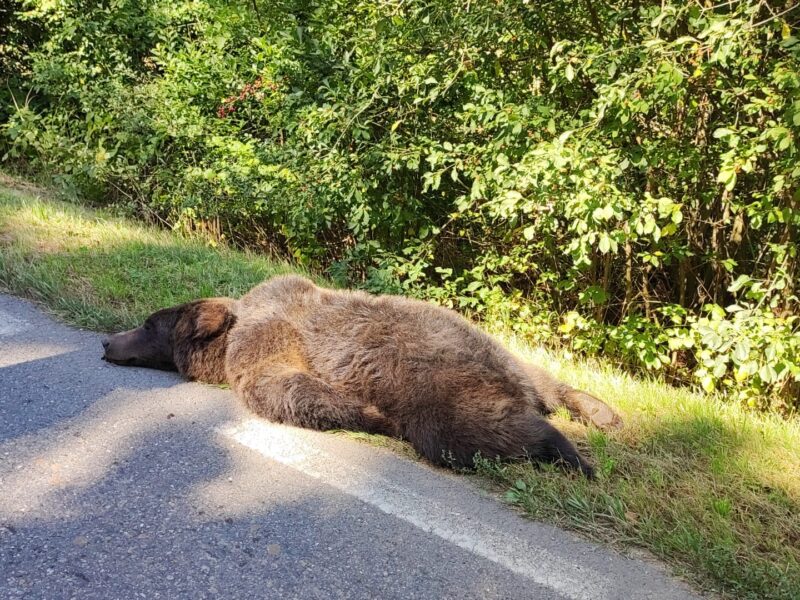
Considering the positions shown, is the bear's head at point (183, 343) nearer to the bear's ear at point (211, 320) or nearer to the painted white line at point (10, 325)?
the bear's ear at point (211, 320)

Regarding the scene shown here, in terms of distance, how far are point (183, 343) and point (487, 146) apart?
3618mm

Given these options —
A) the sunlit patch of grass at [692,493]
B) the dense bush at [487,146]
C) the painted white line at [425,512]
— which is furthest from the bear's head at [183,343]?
the dense bush at [487,146]

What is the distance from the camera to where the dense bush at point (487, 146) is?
563cm

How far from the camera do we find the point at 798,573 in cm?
286

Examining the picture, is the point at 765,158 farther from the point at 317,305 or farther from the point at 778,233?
the point at 317,305

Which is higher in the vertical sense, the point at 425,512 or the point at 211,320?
the point at 211,320

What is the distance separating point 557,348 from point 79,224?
18.8ft

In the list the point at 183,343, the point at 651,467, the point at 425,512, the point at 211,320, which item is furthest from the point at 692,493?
the point at 183,343

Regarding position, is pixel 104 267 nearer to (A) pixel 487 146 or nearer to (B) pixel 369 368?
(B) pixel 369 368

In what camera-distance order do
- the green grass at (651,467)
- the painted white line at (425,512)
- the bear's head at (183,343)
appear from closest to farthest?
1. the painted white line at (425,512)
2. the green grass at (651,467)
3. the bear's head at (183,343)

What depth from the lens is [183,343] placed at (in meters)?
5.19

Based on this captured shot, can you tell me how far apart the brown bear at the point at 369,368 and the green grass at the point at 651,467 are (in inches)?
7.1

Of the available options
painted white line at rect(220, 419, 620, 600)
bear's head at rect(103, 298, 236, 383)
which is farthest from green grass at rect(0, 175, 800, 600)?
bear's head at rect(103, 298, 236, 383)

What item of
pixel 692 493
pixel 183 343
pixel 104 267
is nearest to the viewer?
pixel 692 493
